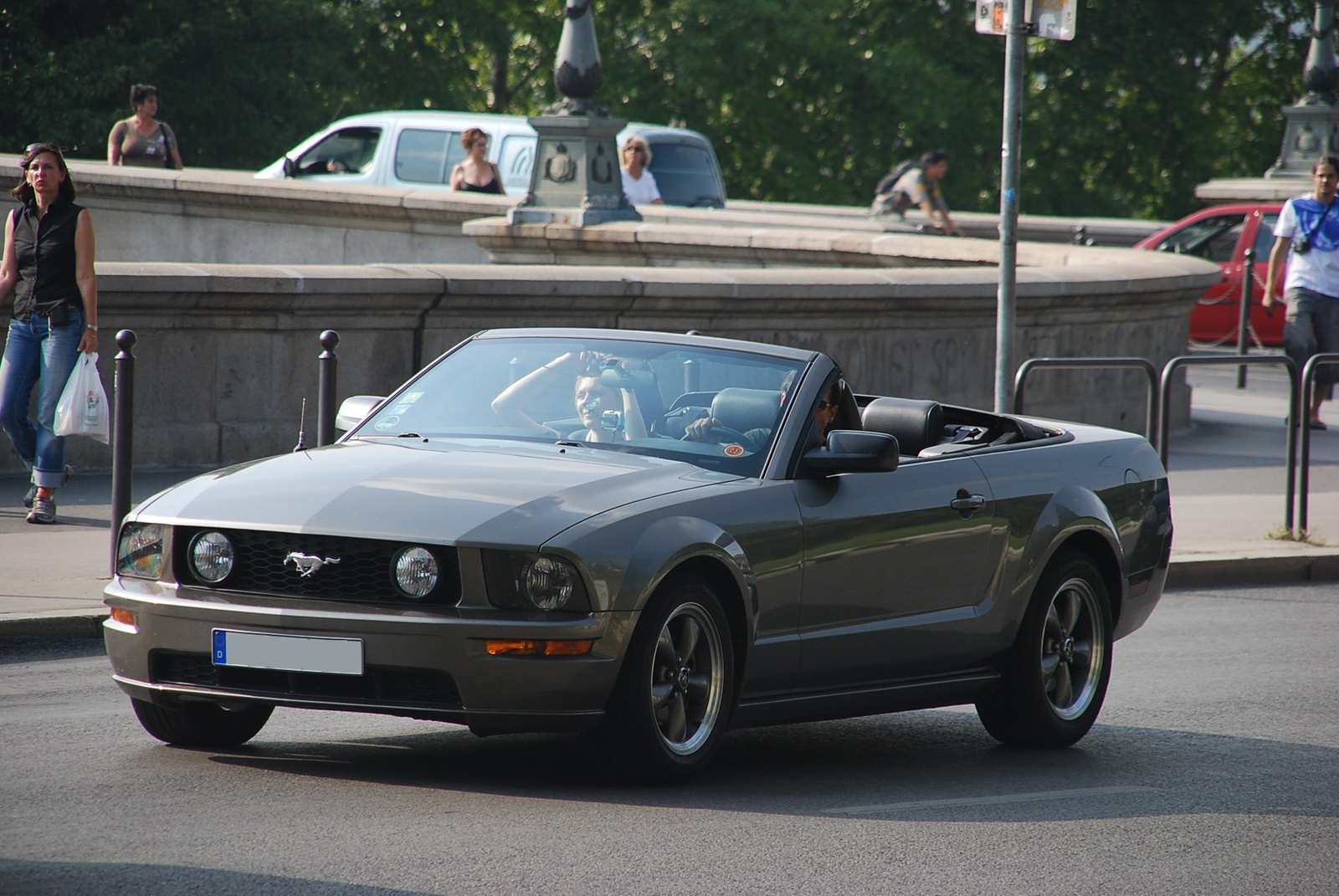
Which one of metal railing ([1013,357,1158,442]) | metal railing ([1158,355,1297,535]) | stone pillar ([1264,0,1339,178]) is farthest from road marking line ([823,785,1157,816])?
stone pillar ([1264,0,1339,178])

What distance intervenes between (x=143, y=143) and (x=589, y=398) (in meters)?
17.9

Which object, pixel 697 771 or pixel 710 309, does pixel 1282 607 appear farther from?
pixel 697 771

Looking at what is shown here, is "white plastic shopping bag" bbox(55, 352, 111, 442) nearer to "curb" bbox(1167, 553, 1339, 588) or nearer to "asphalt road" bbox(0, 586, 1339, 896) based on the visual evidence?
"asphalt road" bbox(0, 586, 1339, 896)

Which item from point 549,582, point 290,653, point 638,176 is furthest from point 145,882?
point 638,176

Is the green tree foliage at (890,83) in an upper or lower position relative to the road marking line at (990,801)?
upper

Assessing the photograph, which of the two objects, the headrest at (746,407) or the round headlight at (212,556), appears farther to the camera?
the headrest at (746,407)

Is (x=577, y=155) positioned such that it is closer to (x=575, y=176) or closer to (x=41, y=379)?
(x=575, y=176)

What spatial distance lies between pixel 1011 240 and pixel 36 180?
5.58 m

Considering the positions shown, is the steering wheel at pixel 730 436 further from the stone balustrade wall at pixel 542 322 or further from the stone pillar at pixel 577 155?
the stone pillar at pixel 577 155

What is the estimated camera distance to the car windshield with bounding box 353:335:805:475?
6734mm

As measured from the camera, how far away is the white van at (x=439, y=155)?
26.2m

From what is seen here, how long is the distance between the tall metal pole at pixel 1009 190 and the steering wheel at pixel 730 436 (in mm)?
5605

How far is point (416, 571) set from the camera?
578cm

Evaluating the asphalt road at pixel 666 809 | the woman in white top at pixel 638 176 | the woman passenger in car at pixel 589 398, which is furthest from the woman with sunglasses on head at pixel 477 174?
the woman passenger in car at pixel 589 398
